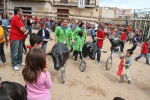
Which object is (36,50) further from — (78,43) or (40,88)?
(78,43)

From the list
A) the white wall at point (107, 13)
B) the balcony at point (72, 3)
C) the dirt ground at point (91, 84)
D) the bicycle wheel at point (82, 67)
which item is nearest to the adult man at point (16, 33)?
the dirt ground at point (91, 84)

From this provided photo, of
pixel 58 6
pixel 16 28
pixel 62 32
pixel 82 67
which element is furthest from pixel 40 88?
pixel 58 6

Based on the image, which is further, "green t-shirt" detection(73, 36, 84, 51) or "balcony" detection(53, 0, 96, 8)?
"balcony" detection(53, 0, 96, 8)

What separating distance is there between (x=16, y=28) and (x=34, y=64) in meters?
3.57

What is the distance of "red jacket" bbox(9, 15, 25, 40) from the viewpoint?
5473mm

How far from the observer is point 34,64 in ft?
7.73

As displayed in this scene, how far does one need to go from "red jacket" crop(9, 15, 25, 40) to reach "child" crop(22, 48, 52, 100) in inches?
130

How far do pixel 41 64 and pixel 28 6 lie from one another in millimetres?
25420

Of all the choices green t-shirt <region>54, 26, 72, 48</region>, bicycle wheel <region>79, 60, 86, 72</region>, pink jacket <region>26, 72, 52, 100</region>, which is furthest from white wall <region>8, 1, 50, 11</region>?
pink jacket <region>26, 72, 52, 100</region>

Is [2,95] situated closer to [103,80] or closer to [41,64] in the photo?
[41,64]

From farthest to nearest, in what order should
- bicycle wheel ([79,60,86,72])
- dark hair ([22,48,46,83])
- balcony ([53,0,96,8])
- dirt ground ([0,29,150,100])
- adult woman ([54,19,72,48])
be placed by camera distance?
balcony ([53,0,96,8]), adult woman ([54,19,72,48]), bicycle wheel ([79,60,86,72]), dirt ground ([0,29,150,100]), dark hair ([22,48,46,83])

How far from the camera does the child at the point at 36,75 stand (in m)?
2.32

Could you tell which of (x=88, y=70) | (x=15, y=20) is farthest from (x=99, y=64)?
(x=15, y=20)

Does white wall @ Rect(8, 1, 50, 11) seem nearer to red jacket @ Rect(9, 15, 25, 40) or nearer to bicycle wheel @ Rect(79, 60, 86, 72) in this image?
Answer: bicycle wheel @ Rect(79, 60, 86, 72)
